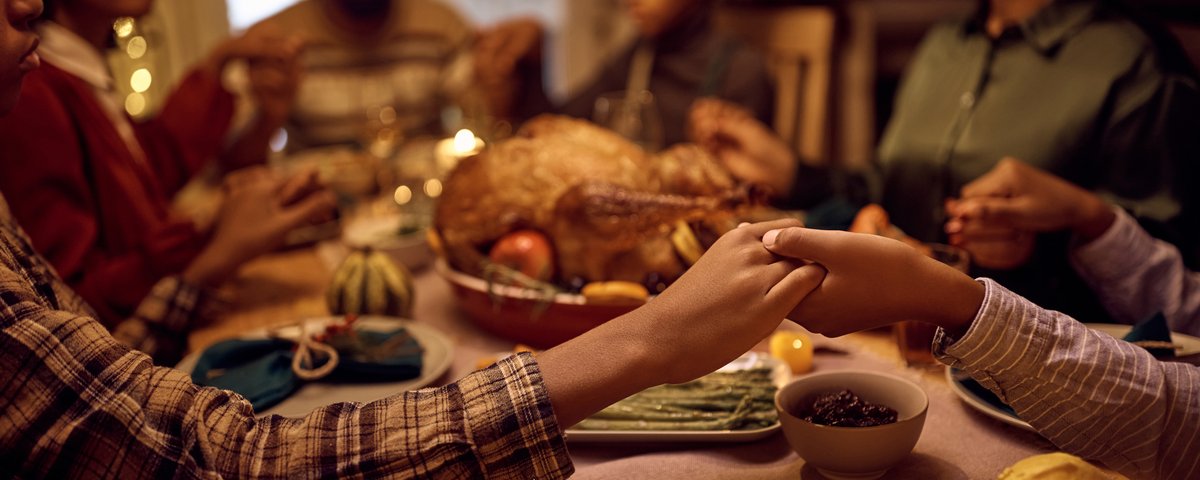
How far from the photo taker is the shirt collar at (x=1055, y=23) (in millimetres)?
1614

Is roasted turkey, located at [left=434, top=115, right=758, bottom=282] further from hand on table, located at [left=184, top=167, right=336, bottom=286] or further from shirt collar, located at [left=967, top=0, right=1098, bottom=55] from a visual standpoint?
shirt collar, located at [left=967, top=0, right=1098, bottom=55]

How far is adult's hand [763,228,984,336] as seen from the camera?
0.79m

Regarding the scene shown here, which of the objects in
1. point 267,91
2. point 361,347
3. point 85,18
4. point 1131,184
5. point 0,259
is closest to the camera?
point 0,259

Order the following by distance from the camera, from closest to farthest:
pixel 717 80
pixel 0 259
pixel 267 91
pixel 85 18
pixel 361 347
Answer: pixel 0 259 < pixel 361 347 < pixel 85 18 < pixel 267 91 < pixel 717 80

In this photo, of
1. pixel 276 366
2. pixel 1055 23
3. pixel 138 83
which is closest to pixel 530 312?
pixel 276 366

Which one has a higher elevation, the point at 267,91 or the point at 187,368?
the point at 267,91

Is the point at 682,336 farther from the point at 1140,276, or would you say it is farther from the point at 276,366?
the point at 1140,276

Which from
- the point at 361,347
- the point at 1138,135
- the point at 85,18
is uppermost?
the point at 85,18

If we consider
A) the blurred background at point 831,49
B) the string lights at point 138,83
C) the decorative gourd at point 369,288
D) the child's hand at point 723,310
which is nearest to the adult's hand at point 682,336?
the child's hand at point 723,310

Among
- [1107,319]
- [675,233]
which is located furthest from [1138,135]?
[675,233]

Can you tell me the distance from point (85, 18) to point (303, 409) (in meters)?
1.18

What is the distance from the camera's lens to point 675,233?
50.9 inches

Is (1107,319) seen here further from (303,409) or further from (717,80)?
(717,80)

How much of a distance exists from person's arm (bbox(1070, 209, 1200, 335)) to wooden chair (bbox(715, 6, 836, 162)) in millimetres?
1899
